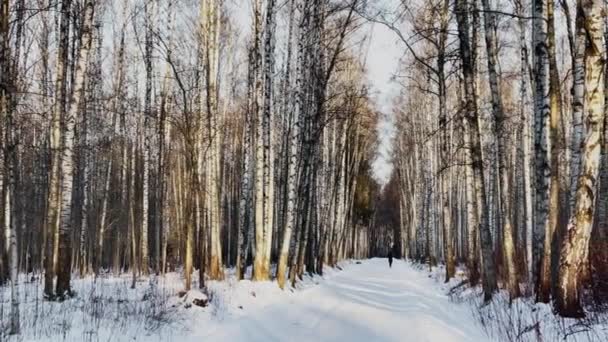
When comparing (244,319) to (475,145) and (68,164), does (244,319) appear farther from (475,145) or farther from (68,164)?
(475,145)

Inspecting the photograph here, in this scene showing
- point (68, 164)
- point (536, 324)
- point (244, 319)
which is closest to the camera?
point (536, 324)

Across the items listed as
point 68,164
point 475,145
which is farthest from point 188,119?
point 475,145

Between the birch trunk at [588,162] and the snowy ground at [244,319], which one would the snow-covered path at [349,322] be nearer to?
the snowy ground at [244,319]

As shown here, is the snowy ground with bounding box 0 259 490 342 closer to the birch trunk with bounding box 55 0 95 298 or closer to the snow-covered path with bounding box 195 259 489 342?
the snow-covered path with bounding box 195 259 489 342

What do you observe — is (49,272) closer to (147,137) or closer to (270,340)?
(270,340)

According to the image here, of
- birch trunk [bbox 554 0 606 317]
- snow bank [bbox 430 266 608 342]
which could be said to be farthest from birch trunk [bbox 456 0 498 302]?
birch trunk [bbox 554 0 606 317]

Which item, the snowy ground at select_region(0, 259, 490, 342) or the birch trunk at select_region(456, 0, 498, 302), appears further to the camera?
the birch trunk at select_region(456, 0, 498, 302)

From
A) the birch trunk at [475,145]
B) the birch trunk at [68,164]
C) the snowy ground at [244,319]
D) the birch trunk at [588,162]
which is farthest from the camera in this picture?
the birch trunk at [475,145]

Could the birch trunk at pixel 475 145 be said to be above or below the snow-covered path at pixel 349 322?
above

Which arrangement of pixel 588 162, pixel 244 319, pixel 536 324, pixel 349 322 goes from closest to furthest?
pixel 536 324 < pixel 588 162 < pixel 349 322 < pixel 244 319

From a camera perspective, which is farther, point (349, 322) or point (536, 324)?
point (349, 322)

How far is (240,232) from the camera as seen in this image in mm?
18453

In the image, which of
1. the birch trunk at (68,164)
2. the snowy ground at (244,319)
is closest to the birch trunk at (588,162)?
the snowy ground at (244,319)

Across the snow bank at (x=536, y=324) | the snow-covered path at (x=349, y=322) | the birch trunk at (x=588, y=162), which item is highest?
the birch trunk at (x=588, y=162)
